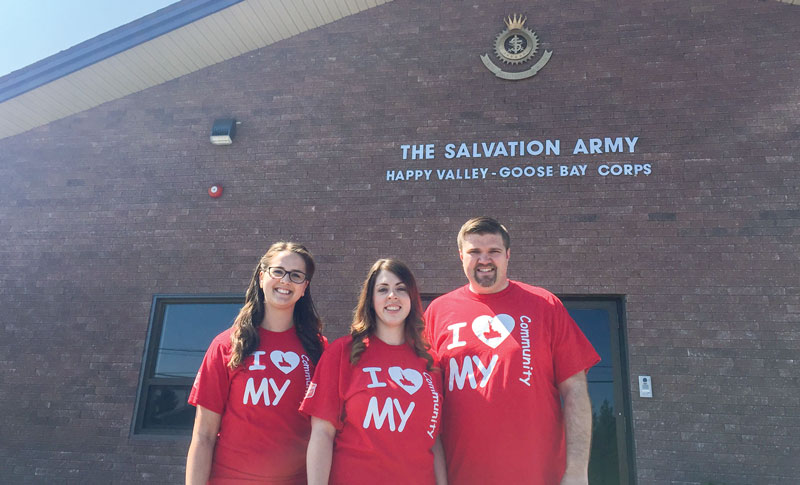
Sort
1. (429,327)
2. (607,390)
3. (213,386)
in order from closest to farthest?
1. (213,386)
2. (429,327)
3. (607,390)

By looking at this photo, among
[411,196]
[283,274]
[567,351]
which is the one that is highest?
[411,196]

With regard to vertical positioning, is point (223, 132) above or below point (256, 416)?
above

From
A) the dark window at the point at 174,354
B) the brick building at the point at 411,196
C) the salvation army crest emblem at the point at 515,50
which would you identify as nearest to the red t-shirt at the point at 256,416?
the brick building at the point at 411,196

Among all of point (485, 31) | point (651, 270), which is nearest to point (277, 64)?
point (485, 31)

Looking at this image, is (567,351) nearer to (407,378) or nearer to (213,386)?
(407,378)

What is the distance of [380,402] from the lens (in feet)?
7.79

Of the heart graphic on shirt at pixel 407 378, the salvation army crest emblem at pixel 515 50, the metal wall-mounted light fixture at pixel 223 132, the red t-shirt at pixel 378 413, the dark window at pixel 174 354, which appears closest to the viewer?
the red t-shirt at pixel 378 413

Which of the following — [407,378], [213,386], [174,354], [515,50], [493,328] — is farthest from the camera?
[515,50]

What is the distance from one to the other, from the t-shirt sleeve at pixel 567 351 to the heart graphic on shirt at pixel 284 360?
1.28m

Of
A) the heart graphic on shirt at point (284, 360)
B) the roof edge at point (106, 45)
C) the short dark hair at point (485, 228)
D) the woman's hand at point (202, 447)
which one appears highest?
the roof edge at point (106, 45)

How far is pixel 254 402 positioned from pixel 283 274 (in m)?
0.64

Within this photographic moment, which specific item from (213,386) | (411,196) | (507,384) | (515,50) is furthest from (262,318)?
(515,50)

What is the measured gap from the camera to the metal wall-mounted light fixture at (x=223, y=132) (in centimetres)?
625

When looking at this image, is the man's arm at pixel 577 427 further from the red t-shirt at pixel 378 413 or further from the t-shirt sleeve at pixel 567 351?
the red t-shirt at pixel 378 413
